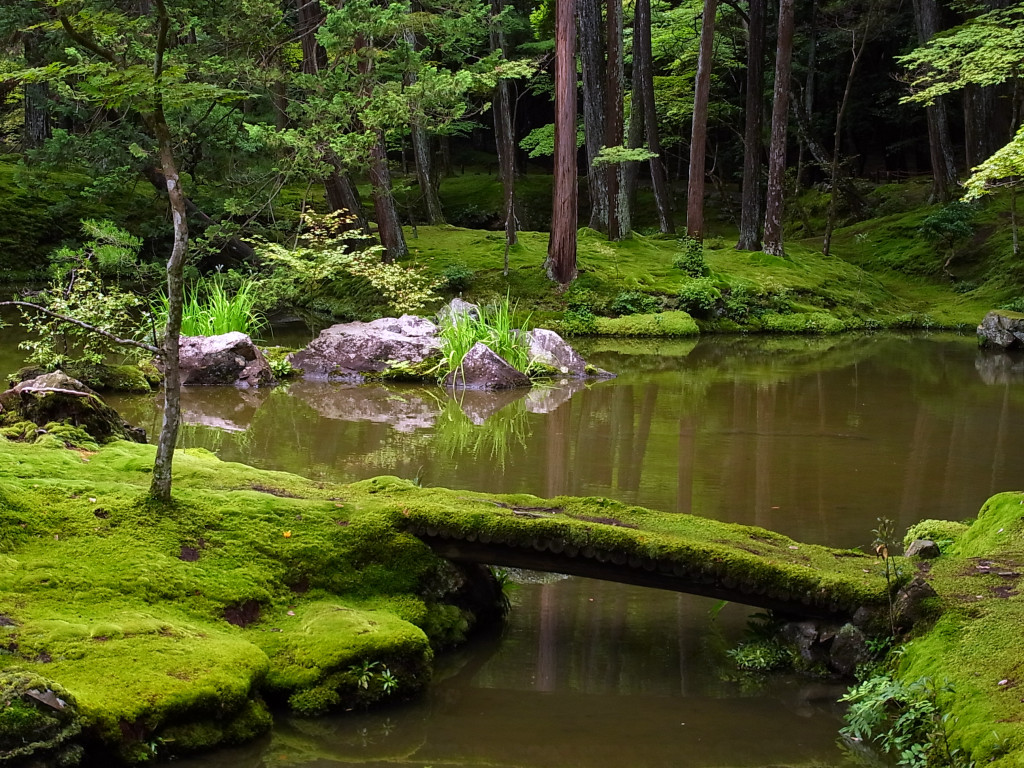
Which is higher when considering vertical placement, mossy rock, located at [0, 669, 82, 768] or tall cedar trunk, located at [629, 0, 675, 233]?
tall cedar trunk, located at [629, 0, 675, 233]

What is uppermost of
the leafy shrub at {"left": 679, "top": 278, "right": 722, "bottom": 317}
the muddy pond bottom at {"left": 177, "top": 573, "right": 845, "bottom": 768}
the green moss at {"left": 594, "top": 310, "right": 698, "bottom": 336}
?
the leafy shrub at {"left": 679, "top": 278, "right": 722, "bottom": 317}

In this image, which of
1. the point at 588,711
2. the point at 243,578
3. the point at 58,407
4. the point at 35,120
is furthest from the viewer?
the point at 35,120

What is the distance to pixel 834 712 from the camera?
13.6 ft

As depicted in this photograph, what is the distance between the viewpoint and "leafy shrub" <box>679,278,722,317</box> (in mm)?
19109

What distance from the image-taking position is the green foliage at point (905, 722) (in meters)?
3.55

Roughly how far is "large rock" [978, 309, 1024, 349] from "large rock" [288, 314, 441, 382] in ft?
33.6

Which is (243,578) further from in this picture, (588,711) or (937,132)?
(937,132)

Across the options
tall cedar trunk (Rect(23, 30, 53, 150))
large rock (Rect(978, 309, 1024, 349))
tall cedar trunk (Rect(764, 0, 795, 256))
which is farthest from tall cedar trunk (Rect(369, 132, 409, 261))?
large rock (Rect(978, 309, 1024, 349))

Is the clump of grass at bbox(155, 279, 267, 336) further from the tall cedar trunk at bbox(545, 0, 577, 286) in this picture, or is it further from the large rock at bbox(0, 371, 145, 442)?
the large rock at bbox(0, 371, 145, 442)

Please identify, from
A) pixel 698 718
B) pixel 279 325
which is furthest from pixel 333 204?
pixel 698 718

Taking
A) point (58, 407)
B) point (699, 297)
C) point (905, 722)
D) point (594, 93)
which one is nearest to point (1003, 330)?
point (699, 297)

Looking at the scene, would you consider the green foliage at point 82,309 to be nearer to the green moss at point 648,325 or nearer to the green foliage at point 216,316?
the green foliage at point 216,316

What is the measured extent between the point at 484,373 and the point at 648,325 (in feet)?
21.2

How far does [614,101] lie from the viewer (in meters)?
20.7
